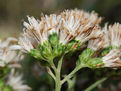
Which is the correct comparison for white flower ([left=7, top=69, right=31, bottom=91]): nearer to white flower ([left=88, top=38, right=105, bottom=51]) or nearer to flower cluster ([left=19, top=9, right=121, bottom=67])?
flower cluster ([left=19, top=9, right=121, bottom=67])

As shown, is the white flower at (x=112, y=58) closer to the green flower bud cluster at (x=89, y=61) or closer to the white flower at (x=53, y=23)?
the green flower bud cluster at (x=89, y=61)

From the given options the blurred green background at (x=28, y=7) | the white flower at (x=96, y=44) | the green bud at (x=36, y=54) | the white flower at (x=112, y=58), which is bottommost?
the white flower at (x=112, y=58)

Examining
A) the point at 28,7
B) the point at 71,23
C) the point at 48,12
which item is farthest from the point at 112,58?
the point at 28,7

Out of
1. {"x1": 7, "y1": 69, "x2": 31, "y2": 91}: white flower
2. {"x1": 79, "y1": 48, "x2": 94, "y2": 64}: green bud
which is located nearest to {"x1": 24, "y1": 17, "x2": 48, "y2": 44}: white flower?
{"x1": 79, "y1": 48, "x2": 94, "y2": 64}: green bud

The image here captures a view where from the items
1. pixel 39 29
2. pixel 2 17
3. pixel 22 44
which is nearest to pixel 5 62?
pixel 22 44

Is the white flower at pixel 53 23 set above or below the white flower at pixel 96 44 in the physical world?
above

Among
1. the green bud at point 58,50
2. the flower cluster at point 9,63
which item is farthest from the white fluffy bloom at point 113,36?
the flower cluster at point 9,63

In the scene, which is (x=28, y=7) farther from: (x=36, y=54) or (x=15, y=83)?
(x=36, y=54)
